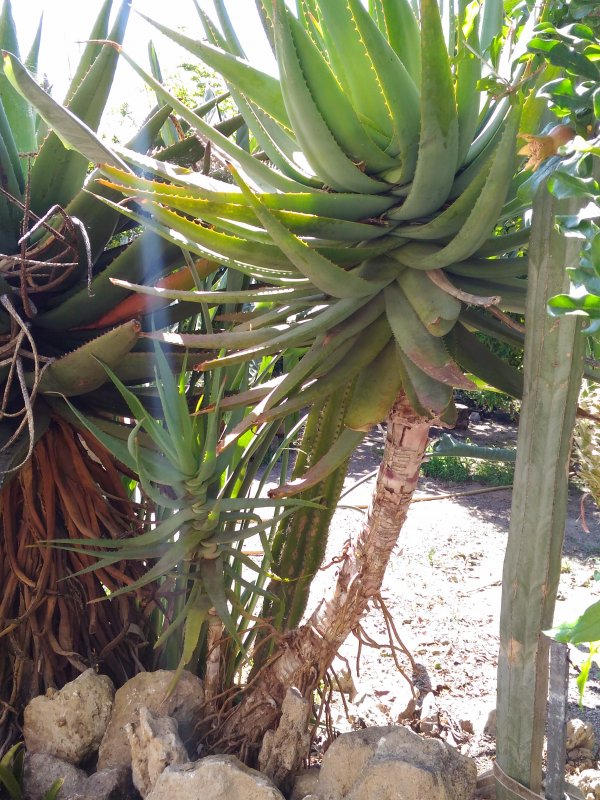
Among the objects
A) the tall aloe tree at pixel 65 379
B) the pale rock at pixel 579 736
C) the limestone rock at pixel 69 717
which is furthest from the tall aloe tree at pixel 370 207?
the pale rock at pixel 579 736

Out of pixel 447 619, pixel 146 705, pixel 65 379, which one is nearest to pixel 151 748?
pixel 146 705

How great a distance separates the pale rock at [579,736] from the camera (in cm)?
196

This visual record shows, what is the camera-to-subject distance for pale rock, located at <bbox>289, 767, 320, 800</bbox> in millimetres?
1510

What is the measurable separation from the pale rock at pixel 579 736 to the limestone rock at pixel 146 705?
1019 mm

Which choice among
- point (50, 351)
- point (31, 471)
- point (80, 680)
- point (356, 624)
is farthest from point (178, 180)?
point (80, 680)

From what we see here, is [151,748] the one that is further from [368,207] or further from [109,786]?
[368,207]

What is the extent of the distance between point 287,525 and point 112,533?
0.39m

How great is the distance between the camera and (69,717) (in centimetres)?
162

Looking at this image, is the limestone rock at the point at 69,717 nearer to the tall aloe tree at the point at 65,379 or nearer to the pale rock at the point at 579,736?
the tall aloe tree at the point at 65,379

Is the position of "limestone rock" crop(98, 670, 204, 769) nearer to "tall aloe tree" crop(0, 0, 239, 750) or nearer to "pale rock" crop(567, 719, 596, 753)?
"tall aloe tree" crop(0, 0, 239, 750)

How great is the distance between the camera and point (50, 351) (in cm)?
154

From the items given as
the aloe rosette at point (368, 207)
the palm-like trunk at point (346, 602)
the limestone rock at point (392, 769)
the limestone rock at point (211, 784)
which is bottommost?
the limestone rock at point (211, 784)

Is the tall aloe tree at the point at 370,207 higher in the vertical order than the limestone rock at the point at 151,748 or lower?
higher

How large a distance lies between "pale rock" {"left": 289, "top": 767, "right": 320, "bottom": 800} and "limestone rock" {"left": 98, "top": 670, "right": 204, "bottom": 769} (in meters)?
0.26
